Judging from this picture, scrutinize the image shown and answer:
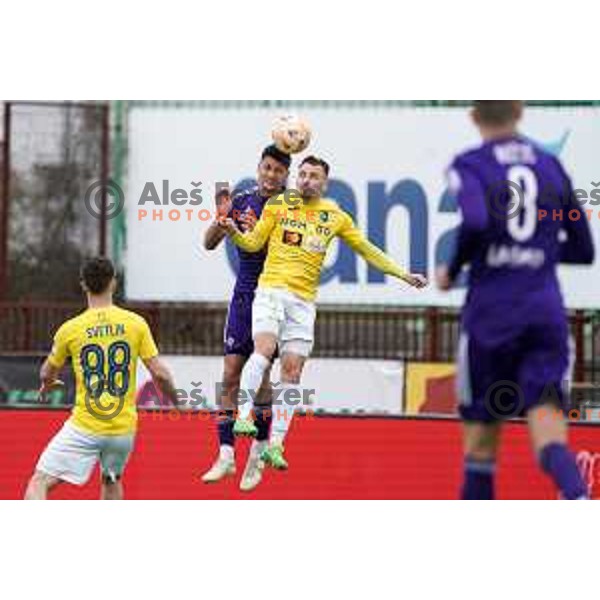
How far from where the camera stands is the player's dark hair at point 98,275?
8227 millimetres

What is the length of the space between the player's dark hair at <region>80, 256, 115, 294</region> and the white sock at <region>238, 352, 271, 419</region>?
1094mm

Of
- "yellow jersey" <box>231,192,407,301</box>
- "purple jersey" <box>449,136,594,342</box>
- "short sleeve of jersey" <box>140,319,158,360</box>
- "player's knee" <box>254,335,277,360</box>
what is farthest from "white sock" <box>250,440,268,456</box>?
"purple jersey" <box>449,136,594,342</box>

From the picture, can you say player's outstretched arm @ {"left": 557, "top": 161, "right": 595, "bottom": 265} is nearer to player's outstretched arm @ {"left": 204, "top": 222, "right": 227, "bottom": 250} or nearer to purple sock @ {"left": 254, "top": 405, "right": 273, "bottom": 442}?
purple sock @ {"left": 254, "top": 405, "right": 273, "bottom": 442}

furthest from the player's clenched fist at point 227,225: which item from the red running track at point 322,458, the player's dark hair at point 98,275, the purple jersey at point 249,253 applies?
the red running track at point 322,458

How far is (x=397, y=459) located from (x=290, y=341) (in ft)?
5.41

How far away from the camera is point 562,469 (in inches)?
242

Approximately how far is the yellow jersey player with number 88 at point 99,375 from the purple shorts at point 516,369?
2.25 metres

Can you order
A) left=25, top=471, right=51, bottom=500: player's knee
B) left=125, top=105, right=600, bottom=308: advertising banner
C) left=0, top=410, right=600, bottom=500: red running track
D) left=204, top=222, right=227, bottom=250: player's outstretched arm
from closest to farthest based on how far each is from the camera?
left=25, top=471, right=51, bottom=500: player's knee, left=204, top=222, right=227, bottom=250: player's outstretched arm, left=0, top=410, right=600, bottom=500: red running track, left=125, top=105, right=600, bottom=308: advertising banner

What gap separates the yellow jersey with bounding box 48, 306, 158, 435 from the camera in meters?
8.29

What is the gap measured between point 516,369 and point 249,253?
309 cm

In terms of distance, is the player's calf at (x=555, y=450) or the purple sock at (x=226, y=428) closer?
the player's calf at (x=555, y=450)

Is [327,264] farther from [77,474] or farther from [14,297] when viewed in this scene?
[77,474]

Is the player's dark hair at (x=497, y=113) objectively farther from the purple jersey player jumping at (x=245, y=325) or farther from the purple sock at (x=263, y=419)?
the purple sock at (x=263, y=419)

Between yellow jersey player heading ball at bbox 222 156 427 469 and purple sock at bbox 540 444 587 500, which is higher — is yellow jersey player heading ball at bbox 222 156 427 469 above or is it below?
above
